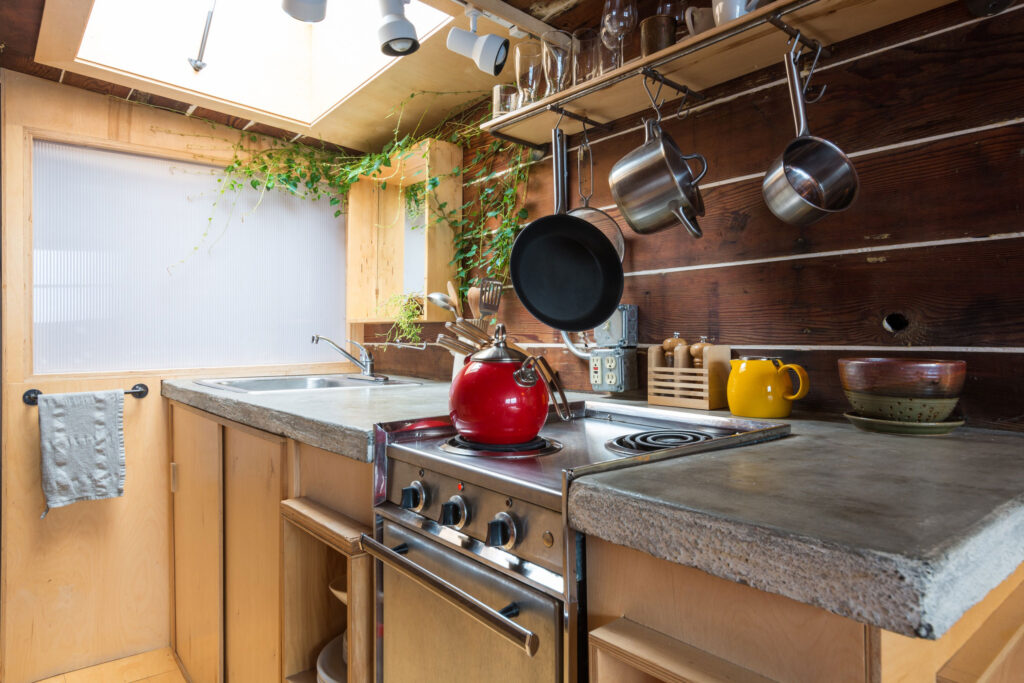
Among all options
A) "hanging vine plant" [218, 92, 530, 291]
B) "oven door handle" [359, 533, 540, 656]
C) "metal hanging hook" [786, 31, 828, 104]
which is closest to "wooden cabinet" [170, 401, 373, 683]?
"oven door handle" [359, 533, 540, 656]

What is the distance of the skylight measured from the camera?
1.91 meters

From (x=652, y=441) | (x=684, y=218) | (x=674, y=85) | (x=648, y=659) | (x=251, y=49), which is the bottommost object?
(x=648, y=659)

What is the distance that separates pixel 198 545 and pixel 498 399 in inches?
59.2

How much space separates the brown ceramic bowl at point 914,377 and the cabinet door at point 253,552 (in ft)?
4.09

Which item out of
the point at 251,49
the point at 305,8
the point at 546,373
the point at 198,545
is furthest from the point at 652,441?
the point at 251,49

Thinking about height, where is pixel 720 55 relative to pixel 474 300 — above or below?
above

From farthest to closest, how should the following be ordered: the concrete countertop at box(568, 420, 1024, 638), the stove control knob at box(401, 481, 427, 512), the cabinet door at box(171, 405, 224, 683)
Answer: the cabinet door at box(171, 405, 224, 683), the stove control knob at box(401, 481, 427, 512), the concrete countertop at box(568, 420, 1024, 638)

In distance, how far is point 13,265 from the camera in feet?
6.56

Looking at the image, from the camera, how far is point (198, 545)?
1956mm

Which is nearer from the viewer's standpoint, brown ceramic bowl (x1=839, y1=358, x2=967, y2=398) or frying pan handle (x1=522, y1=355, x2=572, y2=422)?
brown ceramic bowl (x1=839, y1=358, x2=967, y2=398)

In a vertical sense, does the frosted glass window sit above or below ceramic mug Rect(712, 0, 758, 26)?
below

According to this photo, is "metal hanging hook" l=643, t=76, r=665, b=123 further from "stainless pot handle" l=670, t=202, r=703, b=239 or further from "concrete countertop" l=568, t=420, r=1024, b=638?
"concrete countertop" l=568, t=420, r=1024, b=638

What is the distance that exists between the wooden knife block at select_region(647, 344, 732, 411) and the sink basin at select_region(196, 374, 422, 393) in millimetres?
1029

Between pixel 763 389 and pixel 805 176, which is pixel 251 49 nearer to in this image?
pixel 805 176
